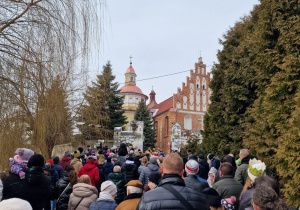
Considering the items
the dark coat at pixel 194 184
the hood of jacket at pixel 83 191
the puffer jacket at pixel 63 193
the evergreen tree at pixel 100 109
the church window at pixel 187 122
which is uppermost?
the church window at pixel 187 122

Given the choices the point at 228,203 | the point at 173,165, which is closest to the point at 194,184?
the point at 228,203

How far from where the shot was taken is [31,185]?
405 centimetres

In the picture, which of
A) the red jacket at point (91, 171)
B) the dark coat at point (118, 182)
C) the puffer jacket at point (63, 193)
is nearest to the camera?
the puffer jacket at point (63, 193)

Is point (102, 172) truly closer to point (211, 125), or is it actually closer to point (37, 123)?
point (37, 123)

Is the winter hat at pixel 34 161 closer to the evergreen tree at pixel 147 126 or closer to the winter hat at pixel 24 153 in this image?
the winter hat at pixel 24 153

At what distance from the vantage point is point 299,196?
557cm

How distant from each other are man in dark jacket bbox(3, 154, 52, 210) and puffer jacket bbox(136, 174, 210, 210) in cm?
216

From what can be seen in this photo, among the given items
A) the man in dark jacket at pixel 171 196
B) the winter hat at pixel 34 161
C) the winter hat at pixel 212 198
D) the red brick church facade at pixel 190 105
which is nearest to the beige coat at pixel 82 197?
the winter hat at pixel 34 161

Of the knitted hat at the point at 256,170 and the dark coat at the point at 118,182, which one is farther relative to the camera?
the dark coat at the point at 118,182

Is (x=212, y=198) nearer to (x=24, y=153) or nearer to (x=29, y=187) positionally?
(x=29, y=187)

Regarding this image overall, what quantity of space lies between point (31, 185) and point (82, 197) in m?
0.79

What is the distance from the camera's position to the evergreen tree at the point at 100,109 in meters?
7.44

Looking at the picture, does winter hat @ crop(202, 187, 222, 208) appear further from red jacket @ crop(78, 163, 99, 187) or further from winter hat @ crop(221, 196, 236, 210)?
red jacket @ crop(78, 163, 99, 187)

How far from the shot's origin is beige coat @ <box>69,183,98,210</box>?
4320mm
